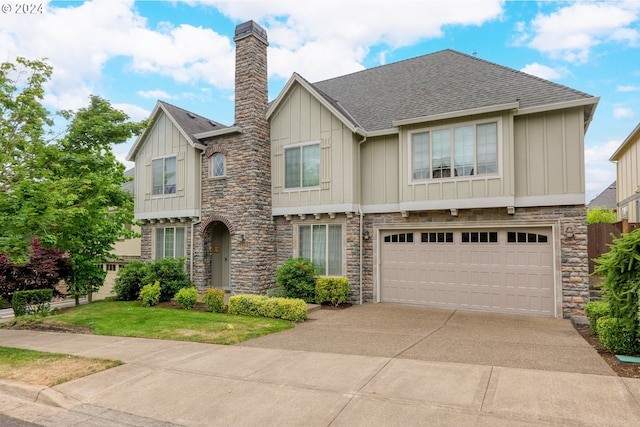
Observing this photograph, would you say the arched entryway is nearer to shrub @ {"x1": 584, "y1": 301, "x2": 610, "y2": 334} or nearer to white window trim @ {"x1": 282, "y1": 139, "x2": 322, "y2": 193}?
white window trim @ {"x1": 282, "y1": 139, "x2": 322, "y2": 193}

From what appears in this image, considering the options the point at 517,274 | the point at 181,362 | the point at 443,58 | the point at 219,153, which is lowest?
the point at 181,362

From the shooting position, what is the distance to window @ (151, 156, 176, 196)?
15570mm

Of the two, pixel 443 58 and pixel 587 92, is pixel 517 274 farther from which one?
pixel 443 58

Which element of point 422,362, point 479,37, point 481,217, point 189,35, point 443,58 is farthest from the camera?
point 479,37

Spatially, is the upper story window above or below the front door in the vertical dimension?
above

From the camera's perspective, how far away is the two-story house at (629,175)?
54.9ft

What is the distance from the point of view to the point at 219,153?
47.8 feet

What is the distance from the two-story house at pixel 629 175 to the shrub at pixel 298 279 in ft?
47.1

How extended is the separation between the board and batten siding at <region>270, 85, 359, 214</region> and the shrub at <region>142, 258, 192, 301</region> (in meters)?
4.44

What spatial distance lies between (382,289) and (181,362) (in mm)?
7623

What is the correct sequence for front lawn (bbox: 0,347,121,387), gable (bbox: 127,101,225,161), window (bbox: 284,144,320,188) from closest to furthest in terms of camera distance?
front lawn (bbox: 0,347,121,387) < window (bbox: 284,144,320,188) < gable (bbox: 127,101,225,161)

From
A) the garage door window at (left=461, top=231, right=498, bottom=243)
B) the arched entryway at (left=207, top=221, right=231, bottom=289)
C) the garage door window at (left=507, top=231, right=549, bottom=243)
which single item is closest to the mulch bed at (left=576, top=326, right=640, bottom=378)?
the garage door window at (left=507, top=231, right=549, bottom=243)

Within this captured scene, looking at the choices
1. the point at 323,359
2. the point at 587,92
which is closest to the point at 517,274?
the point at 587,92

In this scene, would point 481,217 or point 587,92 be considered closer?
point 587,92
